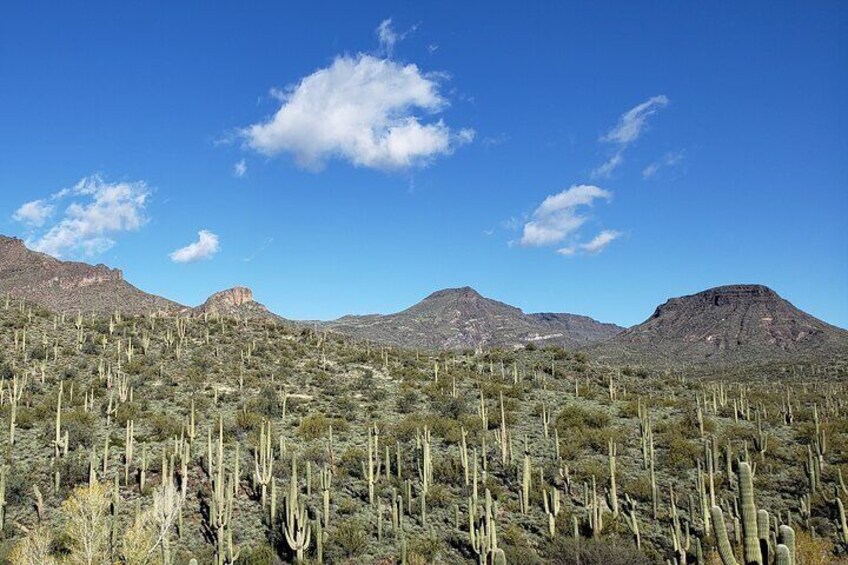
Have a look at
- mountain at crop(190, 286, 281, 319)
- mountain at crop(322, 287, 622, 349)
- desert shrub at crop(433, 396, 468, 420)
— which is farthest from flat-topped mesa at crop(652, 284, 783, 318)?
desert shrub at crop(433, 396, 468, 420)

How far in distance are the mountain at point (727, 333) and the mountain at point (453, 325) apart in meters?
23.7

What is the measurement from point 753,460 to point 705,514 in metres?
7.21

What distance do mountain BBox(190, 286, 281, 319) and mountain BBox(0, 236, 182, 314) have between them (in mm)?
6160

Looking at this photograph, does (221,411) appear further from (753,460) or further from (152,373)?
(753,460)

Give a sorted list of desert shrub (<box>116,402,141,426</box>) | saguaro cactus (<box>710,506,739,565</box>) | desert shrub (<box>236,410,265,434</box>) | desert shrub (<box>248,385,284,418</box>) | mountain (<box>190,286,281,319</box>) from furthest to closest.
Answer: mountain (<box>190,286,281,319</box>) → desert shrub (<box>248,385,284,418</box>) → desert shrub (<box>236,410,265,434</box>) → desert shrub (<box>116,402,141,426</box>) → saguaro cactus (<box>710,506,739,565</box>)

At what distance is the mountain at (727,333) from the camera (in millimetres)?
89188

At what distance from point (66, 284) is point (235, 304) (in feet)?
70.9

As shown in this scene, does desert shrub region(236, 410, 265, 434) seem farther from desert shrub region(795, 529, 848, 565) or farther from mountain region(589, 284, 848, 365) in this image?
mountain region(589, 284, 848, 365)

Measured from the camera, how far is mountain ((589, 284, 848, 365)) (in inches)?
3511

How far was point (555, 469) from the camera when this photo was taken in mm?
21406

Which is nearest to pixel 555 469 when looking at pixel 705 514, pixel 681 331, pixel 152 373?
pixel 705 514

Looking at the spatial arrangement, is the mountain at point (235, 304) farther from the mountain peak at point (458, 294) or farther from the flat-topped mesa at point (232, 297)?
the mountain peak at point (458, 294)

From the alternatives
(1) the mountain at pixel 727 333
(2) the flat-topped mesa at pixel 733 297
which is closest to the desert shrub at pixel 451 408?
(1) the mountain at pixel 727 333

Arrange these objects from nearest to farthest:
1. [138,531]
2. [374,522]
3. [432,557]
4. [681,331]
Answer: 1. [138,531]
2. [432,557]
3. [374,522]
4. [681,331]
